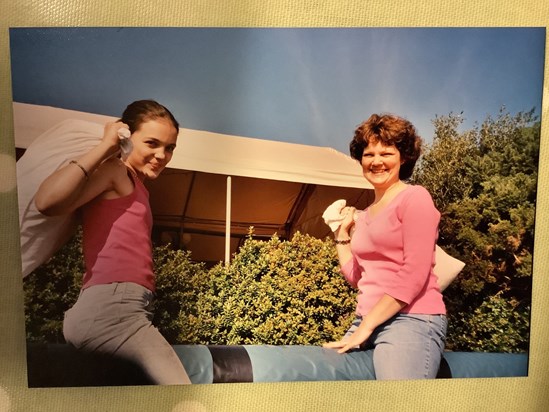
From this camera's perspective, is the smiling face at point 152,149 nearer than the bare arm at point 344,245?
Yes

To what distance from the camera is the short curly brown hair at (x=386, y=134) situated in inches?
85.3

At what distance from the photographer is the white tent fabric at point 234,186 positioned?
210cm

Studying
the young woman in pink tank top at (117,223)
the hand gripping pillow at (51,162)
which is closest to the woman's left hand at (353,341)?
the young woman in pink tank top at (117,223)

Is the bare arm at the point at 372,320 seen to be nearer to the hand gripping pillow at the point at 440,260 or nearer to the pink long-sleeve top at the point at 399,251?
the pink long-sleeve top at the point at 399,251

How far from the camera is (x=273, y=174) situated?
7.03 feet

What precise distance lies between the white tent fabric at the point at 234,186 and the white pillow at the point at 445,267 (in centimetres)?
33

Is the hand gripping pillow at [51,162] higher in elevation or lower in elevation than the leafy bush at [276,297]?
higher

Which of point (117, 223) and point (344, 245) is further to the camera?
point (344, 245)

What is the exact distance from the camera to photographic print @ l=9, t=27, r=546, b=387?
207cm

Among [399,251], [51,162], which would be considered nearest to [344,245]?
[399,251]

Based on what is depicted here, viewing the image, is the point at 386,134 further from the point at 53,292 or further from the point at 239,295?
the point at 53,292

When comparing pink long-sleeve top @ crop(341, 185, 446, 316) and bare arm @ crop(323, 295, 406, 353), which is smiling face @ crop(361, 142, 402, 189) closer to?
pink long-sleeve top @ crop(341, 185, 446, 316)

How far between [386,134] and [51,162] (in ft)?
3.82

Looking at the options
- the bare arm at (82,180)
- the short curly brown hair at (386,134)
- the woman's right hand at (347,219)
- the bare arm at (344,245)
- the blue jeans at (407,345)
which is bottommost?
the blue jeans at (407,345)
